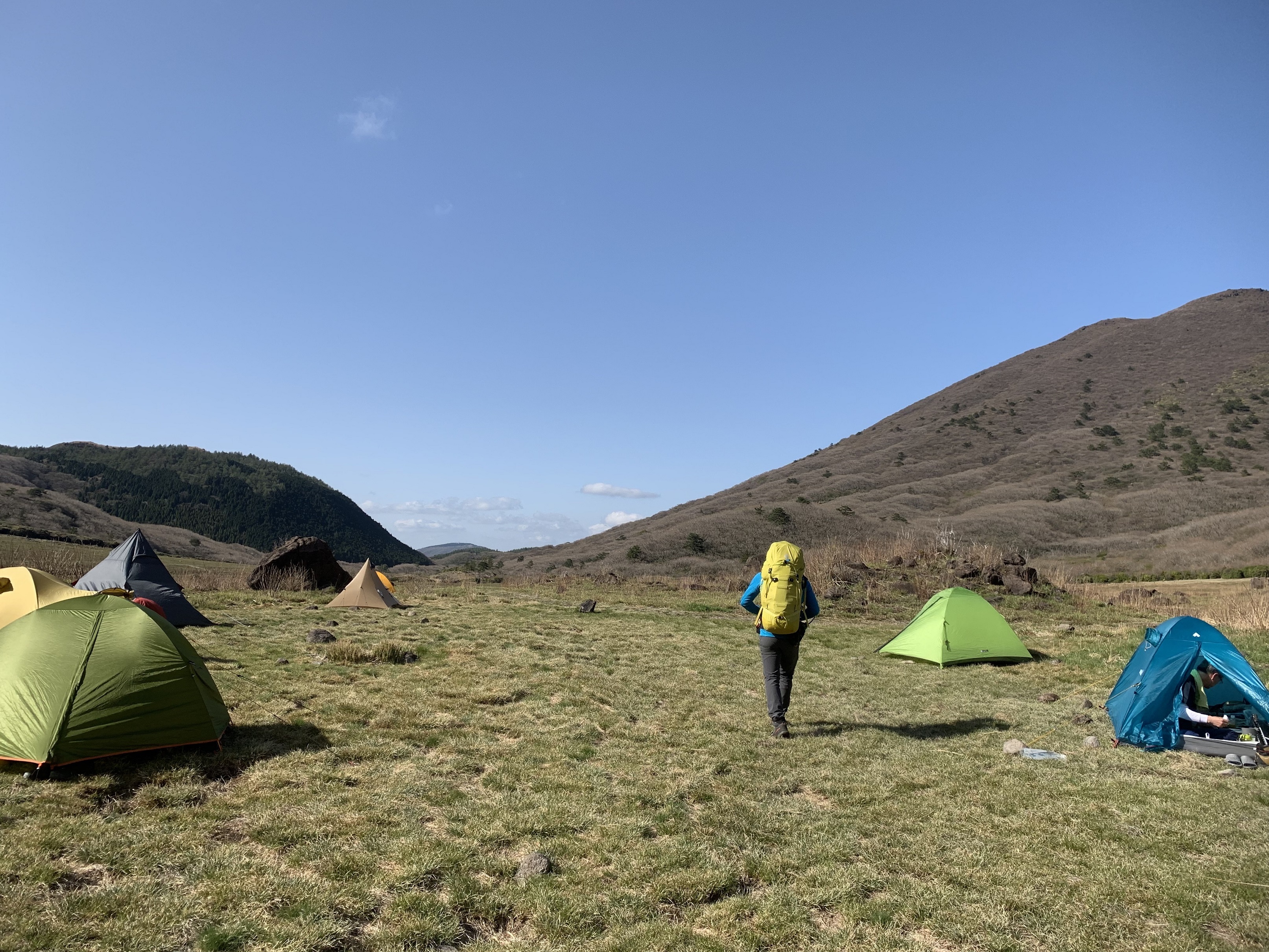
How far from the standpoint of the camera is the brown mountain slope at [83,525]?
69250mm

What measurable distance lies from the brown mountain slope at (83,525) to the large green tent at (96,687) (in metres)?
67.2

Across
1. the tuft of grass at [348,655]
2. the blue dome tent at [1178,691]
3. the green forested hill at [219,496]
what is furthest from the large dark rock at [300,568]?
the green forested hill at [219,496]

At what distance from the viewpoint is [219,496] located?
479 ft

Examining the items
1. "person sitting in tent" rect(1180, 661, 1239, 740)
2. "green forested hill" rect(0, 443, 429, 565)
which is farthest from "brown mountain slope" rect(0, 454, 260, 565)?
"person sitting in tent" rect(1180, 661, 1239, 740)

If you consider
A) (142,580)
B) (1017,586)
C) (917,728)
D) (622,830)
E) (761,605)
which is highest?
(761,605)

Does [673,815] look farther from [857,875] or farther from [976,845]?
[976,845]

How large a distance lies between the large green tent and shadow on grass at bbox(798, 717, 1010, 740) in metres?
7.79

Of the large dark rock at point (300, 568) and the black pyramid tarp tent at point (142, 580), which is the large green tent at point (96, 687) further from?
the large dark rock at point (300, 568)

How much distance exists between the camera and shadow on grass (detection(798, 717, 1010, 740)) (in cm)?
969

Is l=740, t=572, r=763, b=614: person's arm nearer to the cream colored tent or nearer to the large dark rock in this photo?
the cream colored tent

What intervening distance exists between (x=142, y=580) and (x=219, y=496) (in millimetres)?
150352

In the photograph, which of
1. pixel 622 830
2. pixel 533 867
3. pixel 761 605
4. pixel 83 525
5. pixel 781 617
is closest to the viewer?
pixel 533 867

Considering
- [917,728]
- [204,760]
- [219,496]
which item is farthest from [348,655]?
[219,496]

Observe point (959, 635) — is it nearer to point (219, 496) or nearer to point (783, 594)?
point (783, 594)
